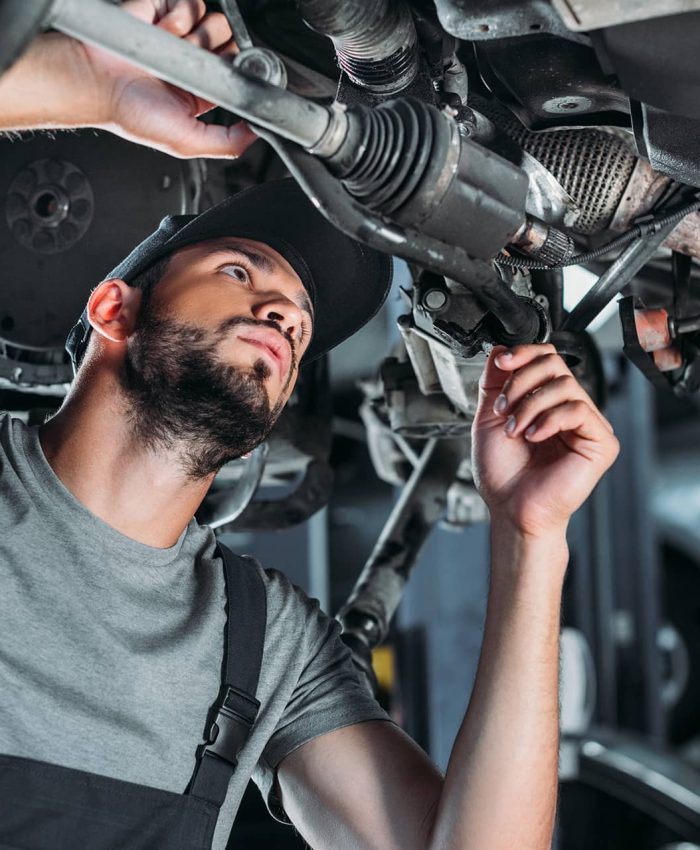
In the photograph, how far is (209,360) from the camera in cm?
105

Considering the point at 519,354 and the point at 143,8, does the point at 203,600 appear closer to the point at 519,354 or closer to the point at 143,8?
the point at 519,354

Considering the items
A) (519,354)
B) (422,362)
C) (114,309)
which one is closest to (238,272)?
(114,309)

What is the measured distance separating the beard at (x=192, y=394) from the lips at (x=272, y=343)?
0.01m

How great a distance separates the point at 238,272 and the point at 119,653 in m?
0.43

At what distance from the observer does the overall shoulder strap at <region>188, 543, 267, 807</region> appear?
3.36 ft

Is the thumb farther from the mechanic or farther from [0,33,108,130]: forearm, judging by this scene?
[0,33,108,130]: forearm

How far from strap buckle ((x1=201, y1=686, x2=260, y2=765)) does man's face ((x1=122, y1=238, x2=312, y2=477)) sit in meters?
0.24

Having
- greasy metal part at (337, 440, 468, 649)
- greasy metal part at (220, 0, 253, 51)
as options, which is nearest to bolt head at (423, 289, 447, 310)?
greasy metal part at (220, 0, 253, 51)

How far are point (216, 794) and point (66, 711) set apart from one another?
0.18 metres

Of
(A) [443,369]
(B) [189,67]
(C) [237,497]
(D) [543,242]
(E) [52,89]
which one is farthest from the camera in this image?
(C) [237,497]

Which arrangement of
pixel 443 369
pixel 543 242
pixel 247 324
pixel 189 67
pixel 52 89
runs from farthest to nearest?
pixel 443 369
pixel 247 324
pixel 543 242
pixel 52 89
pixel 189 67

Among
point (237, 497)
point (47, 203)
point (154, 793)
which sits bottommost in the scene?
point (154, 793)

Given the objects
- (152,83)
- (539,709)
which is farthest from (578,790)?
(152,83)

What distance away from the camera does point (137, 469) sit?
1074 millimetres
